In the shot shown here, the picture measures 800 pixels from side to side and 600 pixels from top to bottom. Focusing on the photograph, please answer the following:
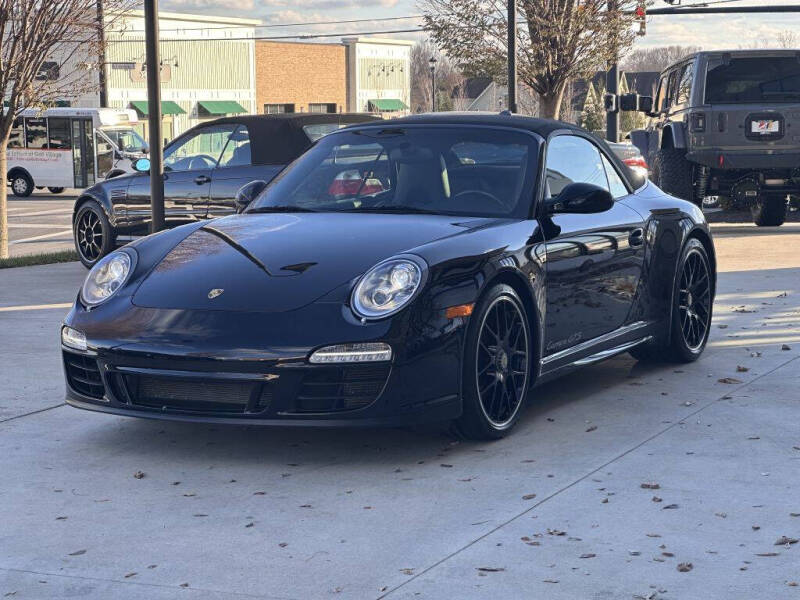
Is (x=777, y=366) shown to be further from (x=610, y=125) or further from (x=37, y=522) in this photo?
(x=610, y=125)

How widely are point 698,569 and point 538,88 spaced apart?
20876 mm

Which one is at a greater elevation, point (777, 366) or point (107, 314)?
point (107, 314)

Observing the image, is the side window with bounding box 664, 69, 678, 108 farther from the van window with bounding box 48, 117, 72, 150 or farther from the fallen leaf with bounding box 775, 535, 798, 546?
the van window with bounding box 48, 117, 72, 150

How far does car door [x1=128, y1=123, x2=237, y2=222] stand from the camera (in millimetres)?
13031

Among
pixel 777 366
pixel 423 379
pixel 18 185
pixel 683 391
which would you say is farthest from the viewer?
pixel 18 185

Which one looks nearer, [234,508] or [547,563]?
[547,563]

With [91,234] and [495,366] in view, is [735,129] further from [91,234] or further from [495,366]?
[495,366]

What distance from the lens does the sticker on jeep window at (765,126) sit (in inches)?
620

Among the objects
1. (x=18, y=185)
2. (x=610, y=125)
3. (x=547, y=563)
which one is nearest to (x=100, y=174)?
(x=18, y=185)

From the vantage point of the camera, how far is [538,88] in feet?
80.3

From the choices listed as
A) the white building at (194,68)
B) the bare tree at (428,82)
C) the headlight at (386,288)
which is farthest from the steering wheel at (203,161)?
the bare tree at (428,82)

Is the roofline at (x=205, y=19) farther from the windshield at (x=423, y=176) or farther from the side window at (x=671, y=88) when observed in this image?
the windshield at (x=423, y=176)

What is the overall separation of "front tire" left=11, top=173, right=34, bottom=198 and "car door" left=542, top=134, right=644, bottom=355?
3249 cm

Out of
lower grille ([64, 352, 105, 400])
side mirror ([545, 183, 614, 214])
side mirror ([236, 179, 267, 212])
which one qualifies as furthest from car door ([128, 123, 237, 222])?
lower grille ([64, 352, 105, 400])
